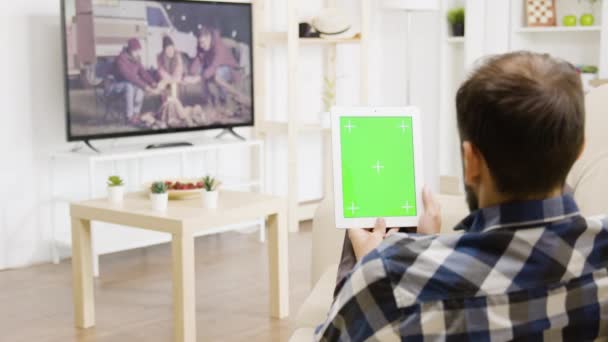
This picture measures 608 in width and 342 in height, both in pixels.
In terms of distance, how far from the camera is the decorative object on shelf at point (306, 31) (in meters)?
5.13

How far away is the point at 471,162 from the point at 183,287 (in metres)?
1.98

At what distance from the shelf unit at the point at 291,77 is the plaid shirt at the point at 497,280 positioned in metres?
3.90

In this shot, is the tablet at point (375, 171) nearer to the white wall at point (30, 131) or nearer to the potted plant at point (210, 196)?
the potted plant at point (210, 196)

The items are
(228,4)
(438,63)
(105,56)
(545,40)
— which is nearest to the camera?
(105,56)

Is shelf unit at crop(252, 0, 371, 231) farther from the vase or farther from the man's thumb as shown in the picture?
the man's thumb

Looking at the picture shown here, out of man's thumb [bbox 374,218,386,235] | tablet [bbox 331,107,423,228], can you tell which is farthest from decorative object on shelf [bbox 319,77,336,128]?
man's thumb [bbox 374,218,386,235]

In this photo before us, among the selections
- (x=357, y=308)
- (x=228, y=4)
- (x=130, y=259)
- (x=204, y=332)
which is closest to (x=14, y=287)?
(x=130, y=259)

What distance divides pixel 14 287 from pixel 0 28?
3.92ft

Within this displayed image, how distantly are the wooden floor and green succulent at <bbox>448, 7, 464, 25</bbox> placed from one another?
1.85 meters

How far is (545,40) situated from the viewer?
17.9 ft

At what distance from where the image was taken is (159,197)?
3.11 m

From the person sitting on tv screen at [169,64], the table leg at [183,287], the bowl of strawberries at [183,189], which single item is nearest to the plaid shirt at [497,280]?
the table leg at [183,287]

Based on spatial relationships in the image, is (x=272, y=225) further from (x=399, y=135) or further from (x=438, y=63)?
(x=438, y=63)

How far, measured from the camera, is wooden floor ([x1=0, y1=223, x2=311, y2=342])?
325 cm
